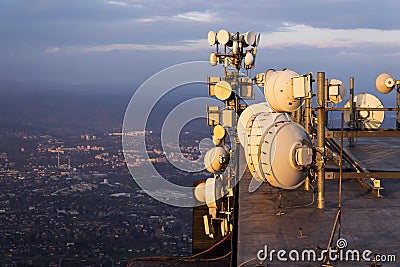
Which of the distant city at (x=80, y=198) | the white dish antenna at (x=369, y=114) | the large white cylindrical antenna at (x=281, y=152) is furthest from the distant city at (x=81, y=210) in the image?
the large white cylindrical antenna at (x=281, y=152)

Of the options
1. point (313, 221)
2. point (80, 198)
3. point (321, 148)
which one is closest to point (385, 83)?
point (321, 148)

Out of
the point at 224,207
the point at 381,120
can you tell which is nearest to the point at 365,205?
the point at 224,207

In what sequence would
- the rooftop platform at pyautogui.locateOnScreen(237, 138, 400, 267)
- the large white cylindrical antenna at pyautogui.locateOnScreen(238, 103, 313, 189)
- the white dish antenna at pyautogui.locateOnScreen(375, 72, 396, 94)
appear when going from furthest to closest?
1. the white dish antenna at pyautogui.locateOnScreen(375, 72, 396, 94)
2. the large white cylindrical antenna at pyautogui.locateOnScreen(238, 103, 313, 189)
3. the rooftop platform at pyautogui.locateOnScreen(237, 138, 400, 267)

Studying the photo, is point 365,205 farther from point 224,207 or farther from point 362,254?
point 224,207

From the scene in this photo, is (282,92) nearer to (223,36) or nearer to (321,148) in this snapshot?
(321,148)

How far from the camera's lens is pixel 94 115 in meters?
123

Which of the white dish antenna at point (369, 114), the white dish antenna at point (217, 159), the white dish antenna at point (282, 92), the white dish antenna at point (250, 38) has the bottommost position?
the white dish antenna at point (217, 159)

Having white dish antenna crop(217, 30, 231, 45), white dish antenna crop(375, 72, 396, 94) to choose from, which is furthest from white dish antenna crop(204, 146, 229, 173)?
white dish antenna crop(375, 72, 396, 94)

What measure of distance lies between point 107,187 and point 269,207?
66.5 metres

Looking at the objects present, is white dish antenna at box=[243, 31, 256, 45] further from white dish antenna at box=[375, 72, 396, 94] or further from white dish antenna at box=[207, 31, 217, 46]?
white dish antenna at box=[375, 72, 396, 94]

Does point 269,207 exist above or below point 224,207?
above

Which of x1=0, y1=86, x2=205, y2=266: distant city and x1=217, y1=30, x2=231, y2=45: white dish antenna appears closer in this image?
x1=217, y1=30, x2=231, y2=45: white dish antenna

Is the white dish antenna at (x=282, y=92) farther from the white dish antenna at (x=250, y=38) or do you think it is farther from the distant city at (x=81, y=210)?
the distant city at (x=81, y=210)

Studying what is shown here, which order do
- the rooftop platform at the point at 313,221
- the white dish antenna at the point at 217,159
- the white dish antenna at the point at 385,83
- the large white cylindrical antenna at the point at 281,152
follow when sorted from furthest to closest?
the white dish antenna at the point at 217,159
the white dish antenna at the point at 385,83
the large white cylindrical antenna at the point at 281,152
the rooftop platform at the point at 313,221
